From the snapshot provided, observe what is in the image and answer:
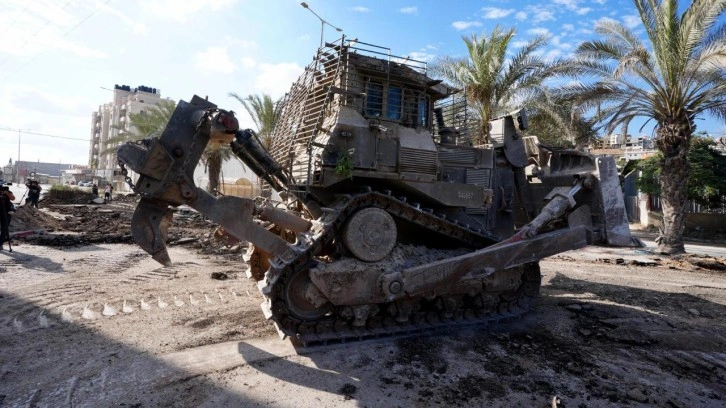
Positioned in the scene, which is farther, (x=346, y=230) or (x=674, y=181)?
(x=674, y=181)

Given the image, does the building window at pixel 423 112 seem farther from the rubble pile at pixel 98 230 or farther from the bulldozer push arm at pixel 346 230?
the rubble pile at pixel 98 230

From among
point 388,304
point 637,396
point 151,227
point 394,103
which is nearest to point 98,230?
point 151,227

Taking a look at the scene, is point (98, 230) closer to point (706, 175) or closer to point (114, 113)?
point (706, 175)

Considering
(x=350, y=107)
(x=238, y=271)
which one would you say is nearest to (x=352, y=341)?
(x=350, y=107)

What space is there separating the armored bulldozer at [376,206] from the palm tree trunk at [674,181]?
35.5 feet

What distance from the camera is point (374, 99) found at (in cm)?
656

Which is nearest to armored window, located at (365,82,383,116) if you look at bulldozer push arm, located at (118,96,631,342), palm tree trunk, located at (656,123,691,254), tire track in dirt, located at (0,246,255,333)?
bulldozer push arm, located at (118,96,631,342)

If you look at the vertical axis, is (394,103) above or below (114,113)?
below

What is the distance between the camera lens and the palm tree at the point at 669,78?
13.2m

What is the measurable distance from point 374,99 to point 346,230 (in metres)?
2.26

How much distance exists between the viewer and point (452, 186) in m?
6.46

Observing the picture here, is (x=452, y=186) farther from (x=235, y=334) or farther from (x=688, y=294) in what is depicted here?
(x=688, y=294)

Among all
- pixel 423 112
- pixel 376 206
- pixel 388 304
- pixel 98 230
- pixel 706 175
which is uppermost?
pixel 706 175

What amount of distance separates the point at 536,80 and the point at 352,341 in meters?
17.1
